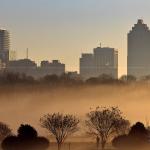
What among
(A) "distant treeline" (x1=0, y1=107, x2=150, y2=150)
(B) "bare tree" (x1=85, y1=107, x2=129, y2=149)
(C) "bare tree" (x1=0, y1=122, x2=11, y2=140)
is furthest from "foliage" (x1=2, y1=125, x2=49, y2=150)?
(C) "bare tree" (x1=0, y1=122, x2=11, y2=140)

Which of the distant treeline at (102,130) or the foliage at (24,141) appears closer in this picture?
the foliage at (24,141)

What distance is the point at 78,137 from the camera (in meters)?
78.9

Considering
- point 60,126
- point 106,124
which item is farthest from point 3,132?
point 106,124

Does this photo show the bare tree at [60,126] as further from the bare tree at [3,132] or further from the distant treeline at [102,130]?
the bare tree at [3,132]

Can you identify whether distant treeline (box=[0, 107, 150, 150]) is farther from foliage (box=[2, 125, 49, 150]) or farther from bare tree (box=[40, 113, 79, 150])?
foliage (box=[2, 125, 49, 150])

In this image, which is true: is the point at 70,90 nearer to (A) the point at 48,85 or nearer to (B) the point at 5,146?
(A) the point at 48,85

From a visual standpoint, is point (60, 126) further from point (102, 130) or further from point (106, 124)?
point (106, 124)

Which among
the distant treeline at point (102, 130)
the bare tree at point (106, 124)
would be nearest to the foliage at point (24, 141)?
the distant treeline at point (102, 130)

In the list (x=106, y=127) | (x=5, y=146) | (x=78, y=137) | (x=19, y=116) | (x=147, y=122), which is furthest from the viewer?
(x=19, y=116)

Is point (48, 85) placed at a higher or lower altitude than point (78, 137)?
higher

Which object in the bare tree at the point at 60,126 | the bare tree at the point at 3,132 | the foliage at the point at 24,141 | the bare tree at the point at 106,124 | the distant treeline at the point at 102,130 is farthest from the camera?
the bare tree at the point at 3,132

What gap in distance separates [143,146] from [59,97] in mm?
74687

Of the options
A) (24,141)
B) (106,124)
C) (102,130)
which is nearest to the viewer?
(24,141)

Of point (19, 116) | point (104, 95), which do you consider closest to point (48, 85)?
point (104, 95)
